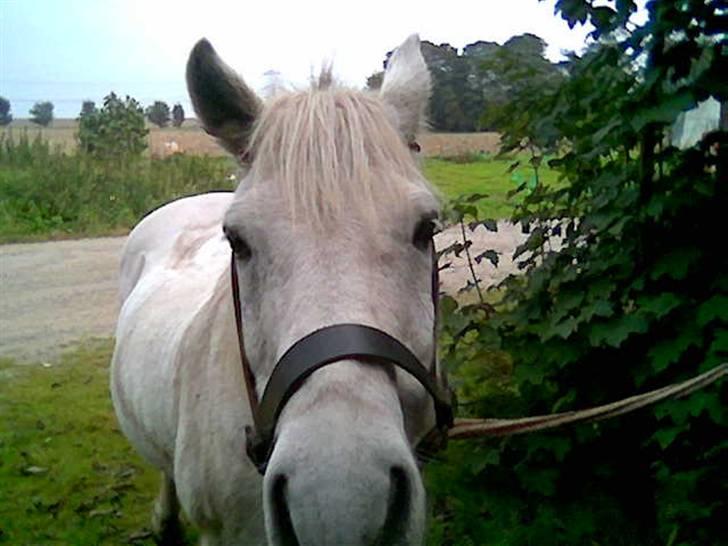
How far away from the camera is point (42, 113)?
42.2 m

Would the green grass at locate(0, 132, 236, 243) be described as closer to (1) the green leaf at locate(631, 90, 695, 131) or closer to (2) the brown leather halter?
(1) the green leaf at locate(631, 90, 695, 131)

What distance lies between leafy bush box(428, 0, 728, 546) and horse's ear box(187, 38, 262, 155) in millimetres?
1358

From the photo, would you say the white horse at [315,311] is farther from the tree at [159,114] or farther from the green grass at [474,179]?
the tree at [159,114]

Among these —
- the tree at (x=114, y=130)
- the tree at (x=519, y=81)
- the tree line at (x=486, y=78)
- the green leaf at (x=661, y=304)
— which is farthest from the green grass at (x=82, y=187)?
the green leaf at (x=661, y=304)

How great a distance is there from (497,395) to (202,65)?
240cm

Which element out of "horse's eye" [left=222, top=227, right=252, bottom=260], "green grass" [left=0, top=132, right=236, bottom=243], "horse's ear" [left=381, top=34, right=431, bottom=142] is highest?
"horse's ear" [left=381, top=34, right=431, bottom=142]

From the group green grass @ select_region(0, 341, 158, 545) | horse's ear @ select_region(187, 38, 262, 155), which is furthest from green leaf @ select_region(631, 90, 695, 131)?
green grass @ select_region(0, 341, 158, 545)

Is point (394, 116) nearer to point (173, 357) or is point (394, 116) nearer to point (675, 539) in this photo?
point (173, 357)

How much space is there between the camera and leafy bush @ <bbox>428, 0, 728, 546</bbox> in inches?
116

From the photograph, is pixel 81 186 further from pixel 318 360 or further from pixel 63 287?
pixel 318 360

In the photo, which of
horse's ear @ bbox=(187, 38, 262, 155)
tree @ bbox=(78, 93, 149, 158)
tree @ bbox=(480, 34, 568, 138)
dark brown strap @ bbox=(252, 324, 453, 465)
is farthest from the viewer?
tree @ bbox=(78, 93, 149, 158)

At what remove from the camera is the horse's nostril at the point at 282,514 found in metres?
1.67

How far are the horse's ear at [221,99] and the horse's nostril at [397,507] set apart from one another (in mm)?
1208

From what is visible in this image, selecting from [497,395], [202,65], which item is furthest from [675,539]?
[202,65]
